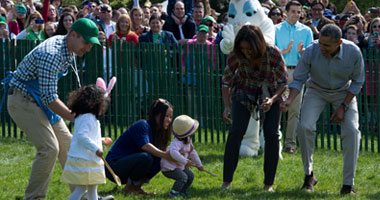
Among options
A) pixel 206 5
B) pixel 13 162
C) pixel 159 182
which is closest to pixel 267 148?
pixel 159 182

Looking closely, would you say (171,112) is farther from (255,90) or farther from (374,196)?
(374,196)

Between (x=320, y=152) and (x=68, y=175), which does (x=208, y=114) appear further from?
(x=68, y=175)

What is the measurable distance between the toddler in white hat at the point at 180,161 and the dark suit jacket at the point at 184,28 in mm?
5596

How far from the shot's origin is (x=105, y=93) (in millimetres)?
6523

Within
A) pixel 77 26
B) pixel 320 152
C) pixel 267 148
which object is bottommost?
pixel 320 152

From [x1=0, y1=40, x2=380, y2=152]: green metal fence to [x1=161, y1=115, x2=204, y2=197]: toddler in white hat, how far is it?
336 centimetres

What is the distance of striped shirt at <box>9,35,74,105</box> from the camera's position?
646 centimetres

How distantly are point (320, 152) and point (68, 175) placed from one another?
521 cm

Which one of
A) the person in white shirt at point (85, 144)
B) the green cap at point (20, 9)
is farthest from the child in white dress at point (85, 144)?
the green cap at point (20, 9)

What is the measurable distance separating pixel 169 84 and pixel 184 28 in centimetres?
225

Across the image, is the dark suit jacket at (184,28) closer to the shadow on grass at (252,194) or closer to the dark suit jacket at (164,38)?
the dark suit jacket at (164,38)

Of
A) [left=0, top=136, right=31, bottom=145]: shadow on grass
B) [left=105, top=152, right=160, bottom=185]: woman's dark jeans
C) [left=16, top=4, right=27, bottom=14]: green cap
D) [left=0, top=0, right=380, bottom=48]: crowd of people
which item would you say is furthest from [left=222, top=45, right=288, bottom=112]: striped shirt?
[left=16, top=4, right=27, bottom=14]: green cap

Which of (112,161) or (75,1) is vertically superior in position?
(75,1)

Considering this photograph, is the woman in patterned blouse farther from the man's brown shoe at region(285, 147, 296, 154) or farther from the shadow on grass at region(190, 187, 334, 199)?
the man's brown shoe at region(285, 147, 296, 154)
